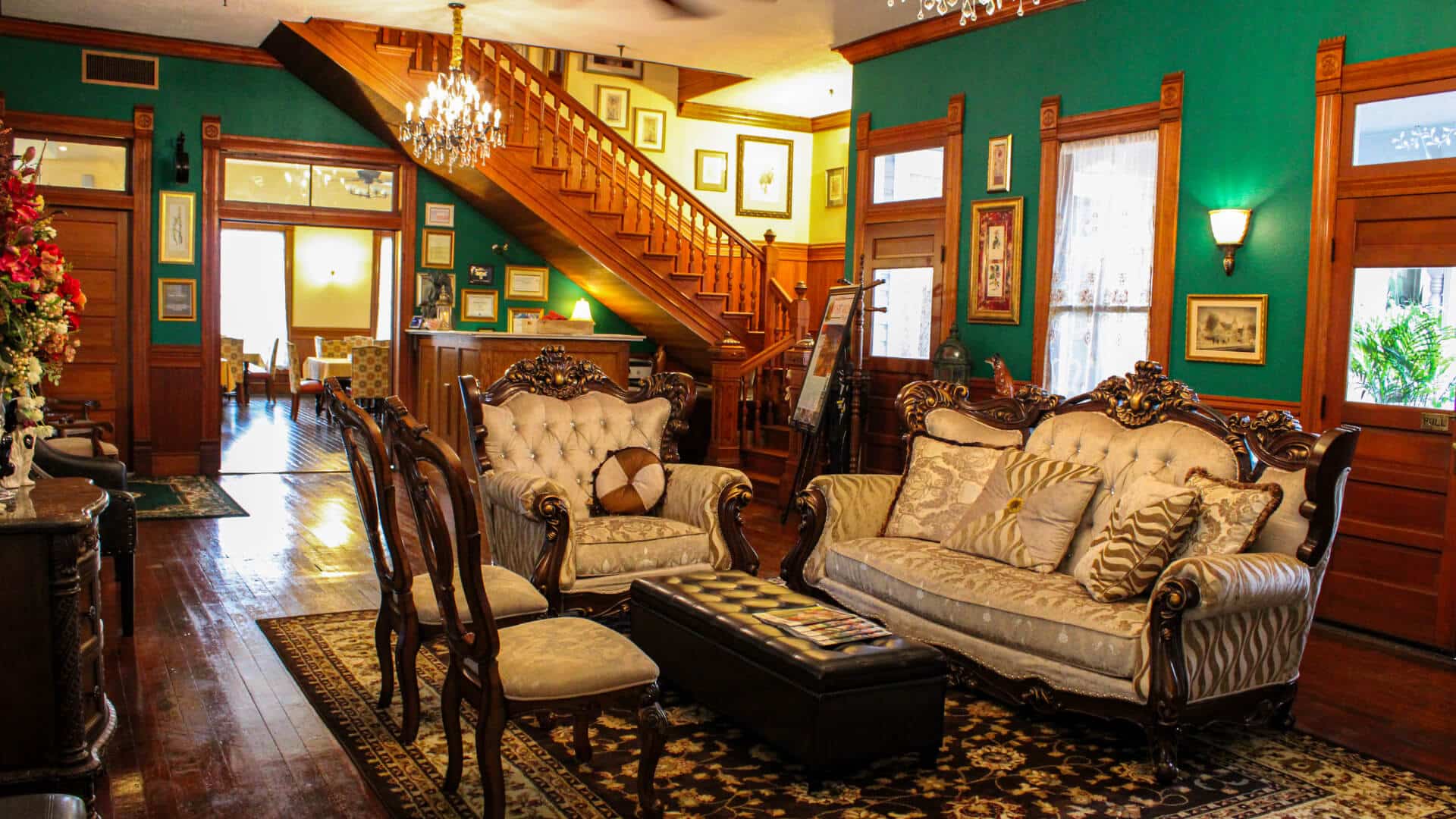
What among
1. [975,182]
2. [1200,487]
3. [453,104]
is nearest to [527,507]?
[1200,487]

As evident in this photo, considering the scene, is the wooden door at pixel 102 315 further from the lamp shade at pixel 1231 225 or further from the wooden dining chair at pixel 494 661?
the lamp shade at pixel 1231 225

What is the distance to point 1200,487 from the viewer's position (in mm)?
4051

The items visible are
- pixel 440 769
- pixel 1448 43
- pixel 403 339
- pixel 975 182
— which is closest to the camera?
pixel 440 769

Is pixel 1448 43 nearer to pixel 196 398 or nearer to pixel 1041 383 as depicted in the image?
pixel 1041 383

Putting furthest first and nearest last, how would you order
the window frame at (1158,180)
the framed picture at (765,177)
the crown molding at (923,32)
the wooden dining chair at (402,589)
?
the framed picture at (765,177), the crown molding at (923,32), the window frame at (1158,180), the wooden dining chair at (402,589)

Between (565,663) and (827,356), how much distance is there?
4973mm

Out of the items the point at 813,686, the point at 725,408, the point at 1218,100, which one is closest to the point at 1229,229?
the point at 1218,100

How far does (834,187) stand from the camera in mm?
12492

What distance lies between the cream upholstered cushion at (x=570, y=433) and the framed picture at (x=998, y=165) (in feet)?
9.50

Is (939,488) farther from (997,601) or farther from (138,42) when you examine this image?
(138,42)

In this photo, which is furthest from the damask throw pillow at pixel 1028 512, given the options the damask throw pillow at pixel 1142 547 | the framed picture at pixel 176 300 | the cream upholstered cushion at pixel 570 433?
the framed picture at pixel 176 300

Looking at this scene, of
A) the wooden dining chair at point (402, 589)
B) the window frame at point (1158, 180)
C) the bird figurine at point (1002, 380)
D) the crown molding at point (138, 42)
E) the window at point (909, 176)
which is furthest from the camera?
the crown molding at point (138, 42)

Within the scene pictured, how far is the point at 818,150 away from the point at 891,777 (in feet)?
33.3

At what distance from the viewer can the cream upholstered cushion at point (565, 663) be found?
2.96 meters
